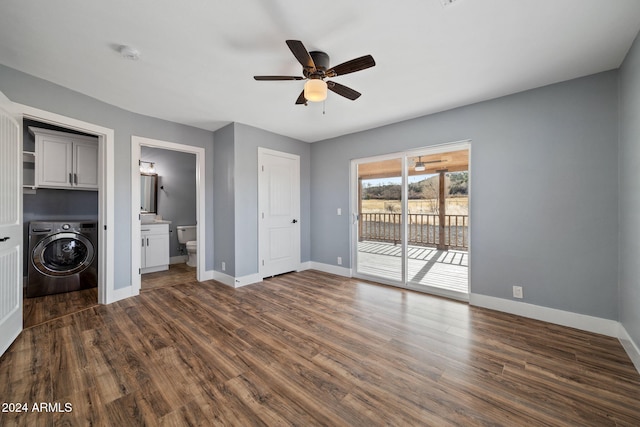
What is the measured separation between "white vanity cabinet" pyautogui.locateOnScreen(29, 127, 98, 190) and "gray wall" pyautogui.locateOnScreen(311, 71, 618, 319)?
4826 mm

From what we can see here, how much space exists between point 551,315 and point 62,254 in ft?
19.9

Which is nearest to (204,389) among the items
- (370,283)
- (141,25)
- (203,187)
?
(141,25)

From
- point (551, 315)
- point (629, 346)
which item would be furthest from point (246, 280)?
point (629, 346)

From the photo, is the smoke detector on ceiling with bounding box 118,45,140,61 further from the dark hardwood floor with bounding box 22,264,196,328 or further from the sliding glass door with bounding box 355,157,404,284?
the sliding glass door with bounding box 355,157,404,284

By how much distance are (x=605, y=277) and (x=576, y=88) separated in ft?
6.11

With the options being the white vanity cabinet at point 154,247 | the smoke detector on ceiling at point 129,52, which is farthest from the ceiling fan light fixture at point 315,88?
the white vanity cabinet at point 154,247

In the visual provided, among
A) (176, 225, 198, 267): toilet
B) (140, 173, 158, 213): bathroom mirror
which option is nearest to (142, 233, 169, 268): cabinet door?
(176, 225, 198, 267): toilet

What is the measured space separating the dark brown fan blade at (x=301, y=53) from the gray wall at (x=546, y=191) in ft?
7.24

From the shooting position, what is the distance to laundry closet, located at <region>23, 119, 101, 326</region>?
10.7 ft

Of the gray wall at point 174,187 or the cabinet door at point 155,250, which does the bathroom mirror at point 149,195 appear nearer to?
the gray wall at point 174,187

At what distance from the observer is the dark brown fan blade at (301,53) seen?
1.64 meters

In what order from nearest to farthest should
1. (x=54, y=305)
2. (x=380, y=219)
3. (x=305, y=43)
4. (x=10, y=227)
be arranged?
1. (x=305, y=43)
2. (x=10, y=227)
3. (x=54, y=305)
4. (x=380, y=219)

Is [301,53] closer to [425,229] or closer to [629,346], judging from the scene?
[425,229]

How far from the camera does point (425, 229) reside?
3799mm
